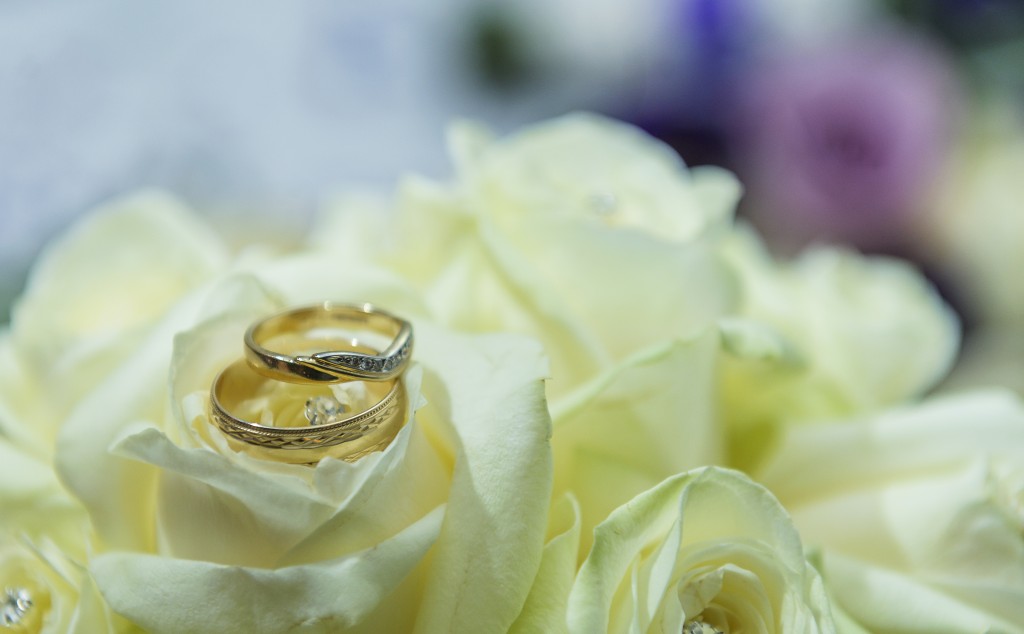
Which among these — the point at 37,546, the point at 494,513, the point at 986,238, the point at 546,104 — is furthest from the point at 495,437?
the point at 546,104

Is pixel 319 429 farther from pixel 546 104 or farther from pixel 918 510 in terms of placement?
pixel 546 104

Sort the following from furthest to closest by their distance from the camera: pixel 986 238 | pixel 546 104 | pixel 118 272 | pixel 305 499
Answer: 1. pixel 546 104
2. pixel 986 238
3. pixel 118 272
4. pixel 305 499

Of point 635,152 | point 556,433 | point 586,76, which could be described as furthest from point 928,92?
point 556,433

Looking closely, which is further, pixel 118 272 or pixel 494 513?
pixel 118 272

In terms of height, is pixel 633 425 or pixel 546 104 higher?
pixel 633 425

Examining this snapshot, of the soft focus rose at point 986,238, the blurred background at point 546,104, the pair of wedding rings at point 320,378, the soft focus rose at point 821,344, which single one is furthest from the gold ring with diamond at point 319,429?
the soft focus rose at point 986,238

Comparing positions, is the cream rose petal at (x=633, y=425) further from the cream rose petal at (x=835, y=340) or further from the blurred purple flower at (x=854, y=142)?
the blurred purple flower at (x=854, y=142)
